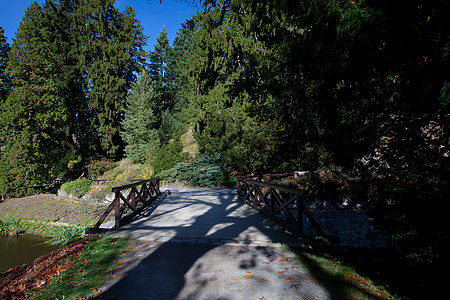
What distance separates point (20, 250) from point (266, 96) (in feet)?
33.0

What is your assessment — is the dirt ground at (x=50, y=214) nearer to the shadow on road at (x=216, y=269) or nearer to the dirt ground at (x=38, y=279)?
the dirt ground at (x=38, y=279)

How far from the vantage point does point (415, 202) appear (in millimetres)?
2852

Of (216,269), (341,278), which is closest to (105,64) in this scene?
(216,269)

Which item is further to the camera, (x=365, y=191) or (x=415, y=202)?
(x=365, y=191)

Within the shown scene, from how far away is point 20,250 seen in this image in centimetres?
814

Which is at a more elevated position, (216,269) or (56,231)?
(216,269)

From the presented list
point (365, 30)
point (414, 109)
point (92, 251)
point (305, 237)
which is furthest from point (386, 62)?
point (92, 251)

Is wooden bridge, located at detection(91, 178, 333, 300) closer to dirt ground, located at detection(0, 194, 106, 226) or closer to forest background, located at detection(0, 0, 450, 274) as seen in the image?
forest background, located at detection(0, 0, 450, 274)

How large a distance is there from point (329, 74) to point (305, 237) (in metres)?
3.21

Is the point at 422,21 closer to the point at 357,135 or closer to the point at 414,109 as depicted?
the point at 414,109

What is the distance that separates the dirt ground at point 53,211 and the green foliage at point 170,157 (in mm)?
7019

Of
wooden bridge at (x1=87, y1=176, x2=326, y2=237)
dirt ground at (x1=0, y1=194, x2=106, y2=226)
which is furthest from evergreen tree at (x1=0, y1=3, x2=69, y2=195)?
wooden bridge at (x1=87, y1=176, x2=326, y2=237)

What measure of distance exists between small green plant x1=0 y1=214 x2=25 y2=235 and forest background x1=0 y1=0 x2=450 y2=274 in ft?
20.9

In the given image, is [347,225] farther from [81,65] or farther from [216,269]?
[81,65]
